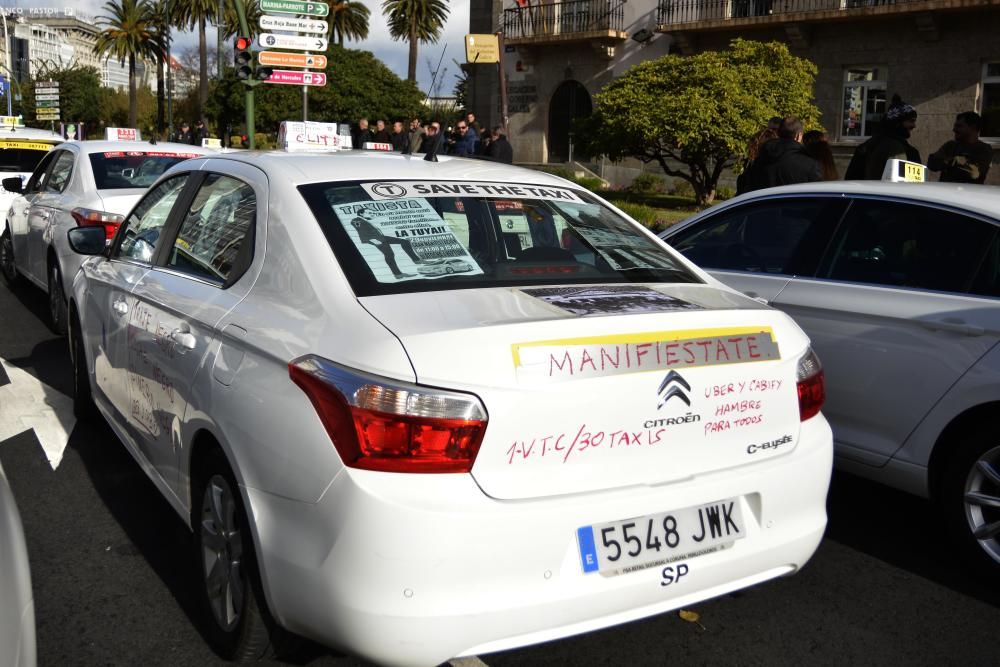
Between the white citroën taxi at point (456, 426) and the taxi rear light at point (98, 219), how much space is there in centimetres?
427

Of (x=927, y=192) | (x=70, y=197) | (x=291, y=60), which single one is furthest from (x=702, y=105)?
(x=927, y=192)

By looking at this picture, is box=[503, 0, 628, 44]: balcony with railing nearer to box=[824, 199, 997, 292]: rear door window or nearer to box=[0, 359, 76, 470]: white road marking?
box=[0, 359, 76, 470]: white road marking

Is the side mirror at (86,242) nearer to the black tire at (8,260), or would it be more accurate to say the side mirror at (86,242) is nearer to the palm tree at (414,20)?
the black tire at (8,260)

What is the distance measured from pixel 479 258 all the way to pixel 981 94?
24905 mm

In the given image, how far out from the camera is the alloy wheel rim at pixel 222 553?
9.60 feet

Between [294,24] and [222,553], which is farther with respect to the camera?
[294,24]

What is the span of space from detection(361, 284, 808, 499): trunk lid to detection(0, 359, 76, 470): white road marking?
3198 mm

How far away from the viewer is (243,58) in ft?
60.2

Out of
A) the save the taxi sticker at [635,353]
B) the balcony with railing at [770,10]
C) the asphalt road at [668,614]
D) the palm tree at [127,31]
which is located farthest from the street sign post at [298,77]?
the palm tree at [127,31]

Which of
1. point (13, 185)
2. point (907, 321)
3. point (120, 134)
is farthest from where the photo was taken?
point (120, 134)

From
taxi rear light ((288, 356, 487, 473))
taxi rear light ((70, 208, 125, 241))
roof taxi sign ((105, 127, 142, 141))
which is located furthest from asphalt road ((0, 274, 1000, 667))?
roof taxi sign ((105, 127, 142, 141))

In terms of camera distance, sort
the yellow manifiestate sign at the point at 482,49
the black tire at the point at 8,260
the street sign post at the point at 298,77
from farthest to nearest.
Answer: the yellow manifiestate sign at the point at 482,49, the street sign post at the point at 298,77, the black tire at the point at 8,260

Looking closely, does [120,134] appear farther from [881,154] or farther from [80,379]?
[881,154]

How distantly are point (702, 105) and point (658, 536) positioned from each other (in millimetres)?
20219
